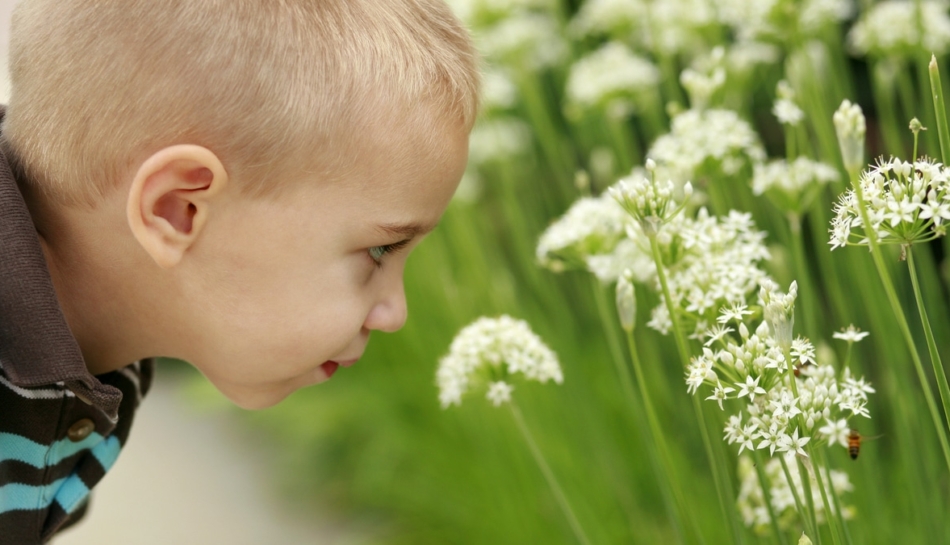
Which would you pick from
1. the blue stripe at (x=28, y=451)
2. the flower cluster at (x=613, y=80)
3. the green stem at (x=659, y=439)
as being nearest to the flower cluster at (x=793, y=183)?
the green stem at (x=659, y=439)

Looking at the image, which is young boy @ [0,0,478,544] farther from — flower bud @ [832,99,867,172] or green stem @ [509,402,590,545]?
flower bud @ [832,99,867,172]

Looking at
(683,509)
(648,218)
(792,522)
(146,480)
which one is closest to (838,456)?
(792,522)

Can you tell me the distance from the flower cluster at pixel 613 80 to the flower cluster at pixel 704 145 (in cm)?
36

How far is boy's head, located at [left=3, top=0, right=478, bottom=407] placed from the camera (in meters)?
0.73

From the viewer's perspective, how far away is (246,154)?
0.74m

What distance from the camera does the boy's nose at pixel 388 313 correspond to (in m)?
0.81

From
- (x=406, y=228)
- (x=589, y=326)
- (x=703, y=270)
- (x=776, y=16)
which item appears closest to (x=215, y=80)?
(x=406, y=228)

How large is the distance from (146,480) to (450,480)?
864 mm

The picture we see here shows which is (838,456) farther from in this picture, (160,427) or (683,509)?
(160,427)

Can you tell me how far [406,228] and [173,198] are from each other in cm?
20

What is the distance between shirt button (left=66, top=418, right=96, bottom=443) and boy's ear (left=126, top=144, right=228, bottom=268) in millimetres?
229

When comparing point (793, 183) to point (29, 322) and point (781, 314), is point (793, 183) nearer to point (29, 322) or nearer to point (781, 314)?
point (781, 314)

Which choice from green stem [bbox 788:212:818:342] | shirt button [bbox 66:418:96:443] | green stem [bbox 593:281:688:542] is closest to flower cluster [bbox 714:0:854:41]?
green stem [bbox 788:212:818:342]

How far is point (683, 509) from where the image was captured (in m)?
0.69
